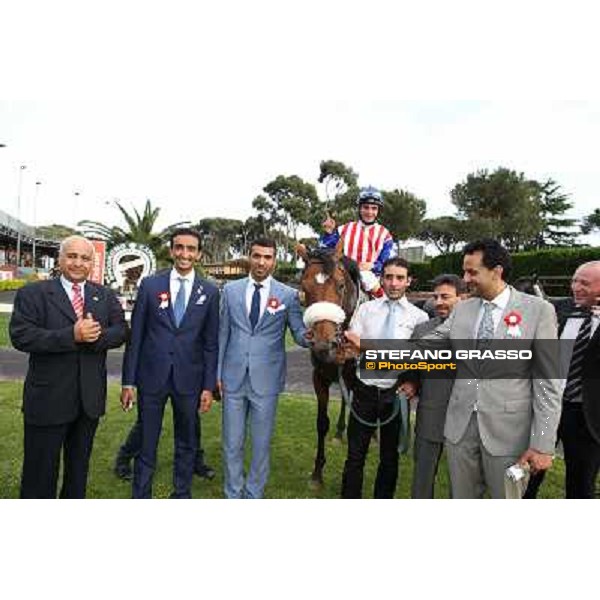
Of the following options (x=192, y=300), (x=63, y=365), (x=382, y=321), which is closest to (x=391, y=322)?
(x=382, y=321)

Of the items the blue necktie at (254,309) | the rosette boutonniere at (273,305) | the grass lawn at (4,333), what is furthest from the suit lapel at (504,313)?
the grass lawn at (4,333)

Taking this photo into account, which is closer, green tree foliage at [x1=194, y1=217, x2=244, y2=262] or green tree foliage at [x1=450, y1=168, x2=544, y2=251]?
green tree foliage at [x1=194, y1=217, x2=244, y2=262]

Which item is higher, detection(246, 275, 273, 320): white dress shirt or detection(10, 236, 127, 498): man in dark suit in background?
detection(246, 275, 273, 320): white dress shirt

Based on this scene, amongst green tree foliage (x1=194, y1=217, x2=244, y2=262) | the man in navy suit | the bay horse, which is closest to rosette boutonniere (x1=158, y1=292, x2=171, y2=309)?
the man in navy suit

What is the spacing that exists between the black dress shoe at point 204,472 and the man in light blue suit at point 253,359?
1.02m

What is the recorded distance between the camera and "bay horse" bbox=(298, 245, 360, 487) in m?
2.88

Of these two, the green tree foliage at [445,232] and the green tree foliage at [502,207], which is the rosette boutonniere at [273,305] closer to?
the green tree foliage at [502,207]

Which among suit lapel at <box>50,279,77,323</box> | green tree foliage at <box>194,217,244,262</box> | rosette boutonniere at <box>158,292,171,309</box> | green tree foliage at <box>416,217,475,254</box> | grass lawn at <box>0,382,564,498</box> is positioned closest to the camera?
suit lapel at <box>50,279,77,323</box>

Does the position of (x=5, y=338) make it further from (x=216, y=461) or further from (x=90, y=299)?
(x=90, y=299)

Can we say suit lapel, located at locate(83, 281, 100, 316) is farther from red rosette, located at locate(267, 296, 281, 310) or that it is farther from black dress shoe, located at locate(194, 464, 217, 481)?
black dress shoe, located at locate(194, 464, 217, 481)

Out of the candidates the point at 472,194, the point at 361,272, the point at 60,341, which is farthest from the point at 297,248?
the point at 472,194

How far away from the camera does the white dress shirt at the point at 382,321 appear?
2.98 m

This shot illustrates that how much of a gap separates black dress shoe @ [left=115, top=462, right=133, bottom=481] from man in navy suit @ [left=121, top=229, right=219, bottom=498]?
1.00 m

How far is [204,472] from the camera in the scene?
4180 mm
